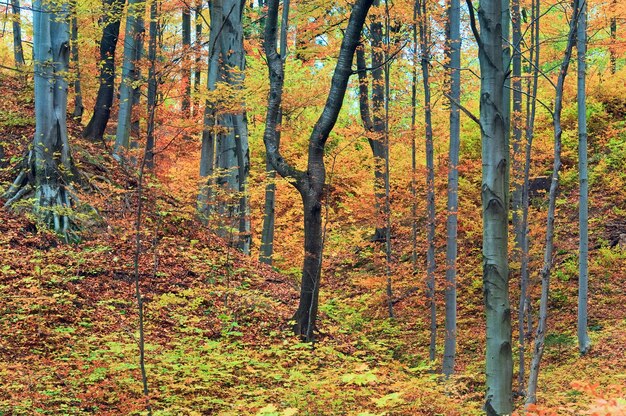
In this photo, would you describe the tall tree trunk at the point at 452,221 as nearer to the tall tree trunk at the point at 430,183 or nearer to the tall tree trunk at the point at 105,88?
the tall tree trunk at the point at 430,183

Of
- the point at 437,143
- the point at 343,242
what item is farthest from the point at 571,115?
the point at 343,242

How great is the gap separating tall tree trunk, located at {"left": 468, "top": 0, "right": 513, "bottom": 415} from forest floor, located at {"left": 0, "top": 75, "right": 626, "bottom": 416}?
37 centimetres

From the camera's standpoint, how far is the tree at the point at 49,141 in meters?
9.48

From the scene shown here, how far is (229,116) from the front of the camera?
13.2 metres

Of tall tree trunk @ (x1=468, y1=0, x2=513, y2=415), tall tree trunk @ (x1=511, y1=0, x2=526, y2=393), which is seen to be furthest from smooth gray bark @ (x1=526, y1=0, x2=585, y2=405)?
tall tree trunk @ (x1=511, y1=0, x2=526, y2=393)

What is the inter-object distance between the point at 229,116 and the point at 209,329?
634 cm

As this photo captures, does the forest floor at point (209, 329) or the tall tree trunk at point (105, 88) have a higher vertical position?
the tall tree trunk at point (105, 88)

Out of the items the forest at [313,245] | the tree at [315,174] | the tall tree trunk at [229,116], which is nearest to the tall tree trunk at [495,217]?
the forest at [313,245]

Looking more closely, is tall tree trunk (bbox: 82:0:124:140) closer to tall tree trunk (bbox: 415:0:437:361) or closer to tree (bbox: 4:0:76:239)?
tree (bbox: 4:0:76:239)

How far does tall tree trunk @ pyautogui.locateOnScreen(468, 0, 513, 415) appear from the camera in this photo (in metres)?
3.69

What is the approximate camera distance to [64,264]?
879cm

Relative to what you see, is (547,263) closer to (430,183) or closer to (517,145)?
(430,183)

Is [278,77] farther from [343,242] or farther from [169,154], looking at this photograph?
[169,154]

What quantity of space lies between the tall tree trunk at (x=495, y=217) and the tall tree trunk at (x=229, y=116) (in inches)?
333
